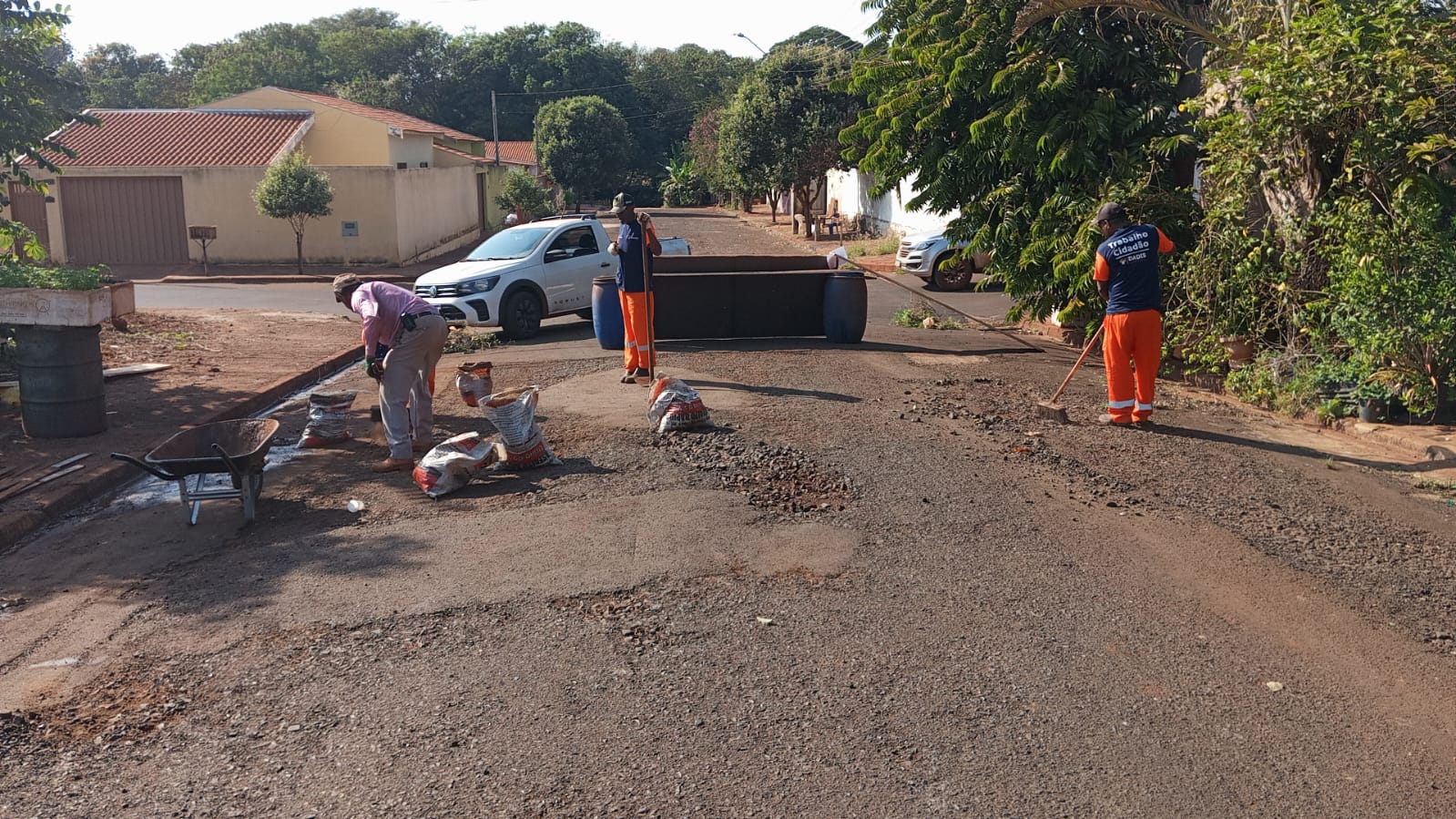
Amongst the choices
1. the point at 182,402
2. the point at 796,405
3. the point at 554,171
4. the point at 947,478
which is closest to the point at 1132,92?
the point at 796,405

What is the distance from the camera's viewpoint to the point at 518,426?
8203 millimetres

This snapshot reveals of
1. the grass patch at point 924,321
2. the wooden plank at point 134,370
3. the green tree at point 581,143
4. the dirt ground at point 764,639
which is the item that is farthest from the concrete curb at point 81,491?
the green tree at point 581,143

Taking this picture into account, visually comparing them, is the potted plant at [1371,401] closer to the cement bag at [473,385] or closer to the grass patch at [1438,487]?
the grass patch at [1438,487]

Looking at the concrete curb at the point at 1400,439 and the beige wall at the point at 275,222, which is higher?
the beige wall at the point at 275,222

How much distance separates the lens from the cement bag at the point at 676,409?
9109 millimetres

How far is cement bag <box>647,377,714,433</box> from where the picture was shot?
9109 millimetres

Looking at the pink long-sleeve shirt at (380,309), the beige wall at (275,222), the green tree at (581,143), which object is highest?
the green tree at (581,143)

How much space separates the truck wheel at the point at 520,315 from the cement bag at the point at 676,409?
721 cm

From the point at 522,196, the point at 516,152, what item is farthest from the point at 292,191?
the point at 516,152

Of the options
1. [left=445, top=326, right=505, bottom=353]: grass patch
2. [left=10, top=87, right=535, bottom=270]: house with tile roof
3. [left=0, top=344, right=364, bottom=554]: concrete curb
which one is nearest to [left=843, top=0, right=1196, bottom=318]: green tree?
[left=445, top=326, right=505, bottom=353]: grass patch

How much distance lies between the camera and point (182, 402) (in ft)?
37.5

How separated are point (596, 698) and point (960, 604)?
1893 millimetres

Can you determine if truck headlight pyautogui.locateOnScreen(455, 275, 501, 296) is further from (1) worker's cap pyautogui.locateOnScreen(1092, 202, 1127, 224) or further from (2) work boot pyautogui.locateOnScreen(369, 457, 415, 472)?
(1) worker's cap pyautogui.locateOnScreen(1092, 202, 1127, 224)

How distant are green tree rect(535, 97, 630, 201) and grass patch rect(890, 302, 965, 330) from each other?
176 ft
